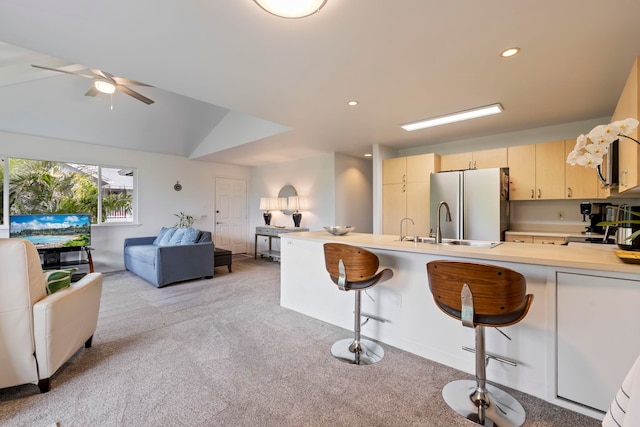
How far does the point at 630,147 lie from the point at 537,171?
2.12 metres

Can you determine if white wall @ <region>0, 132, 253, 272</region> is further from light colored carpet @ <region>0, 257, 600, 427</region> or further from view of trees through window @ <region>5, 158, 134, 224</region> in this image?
light colored carpet @ <region>0, 257, 600, 427</region>

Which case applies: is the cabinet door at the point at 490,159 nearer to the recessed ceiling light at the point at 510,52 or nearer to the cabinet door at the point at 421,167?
the cabinet door at the point at 421,167

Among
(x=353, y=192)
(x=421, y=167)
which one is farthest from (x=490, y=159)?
(x=353, y=192)

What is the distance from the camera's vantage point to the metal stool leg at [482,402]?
1601 mm

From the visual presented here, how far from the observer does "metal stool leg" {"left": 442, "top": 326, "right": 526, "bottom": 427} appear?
1.60 m

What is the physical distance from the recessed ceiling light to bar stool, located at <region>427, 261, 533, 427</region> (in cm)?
Result: 165

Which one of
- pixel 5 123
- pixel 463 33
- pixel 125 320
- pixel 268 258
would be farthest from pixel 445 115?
pixel 5 123

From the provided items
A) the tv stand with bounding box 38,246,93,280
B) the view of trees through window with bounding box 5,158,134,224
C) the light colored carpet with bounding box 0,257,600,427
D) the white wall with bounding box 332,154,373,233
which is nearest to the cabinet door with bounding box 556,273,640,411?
the light colored carpet with bounding box 0,257,600,427

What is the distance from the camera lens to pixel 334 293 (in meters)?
2.91

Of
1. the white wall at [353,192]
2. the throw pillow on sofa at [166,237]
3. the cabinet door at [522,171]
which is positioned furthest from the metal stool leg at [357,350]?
the throw pillow on sofa at [166,237]

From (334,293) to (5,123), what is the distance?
577 centimetres

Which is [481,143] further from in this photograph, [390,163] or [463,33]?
[463,33]

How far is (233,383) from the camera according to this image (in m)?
1.93

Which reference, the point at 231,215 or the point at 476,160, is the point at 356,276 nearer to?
the point at 476,160
